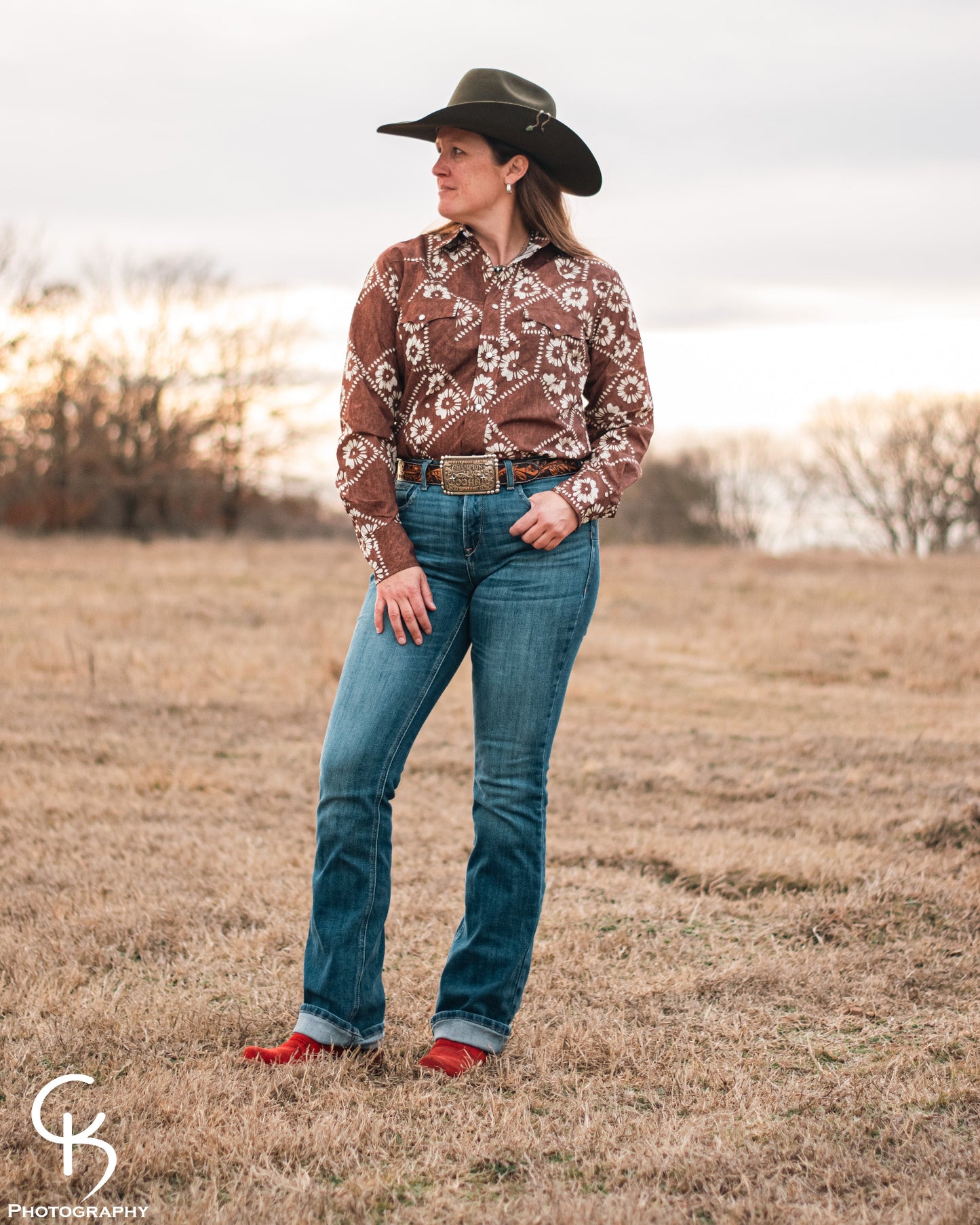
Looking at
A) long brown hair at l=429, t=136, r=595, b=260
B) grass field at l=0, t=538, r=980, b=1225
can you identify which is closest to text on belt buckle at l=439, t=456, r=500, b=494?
long brown hair at l=429, t=136, r=595, b=260

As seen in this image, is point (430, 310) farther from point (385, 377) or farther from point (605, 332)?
point (605, 332)

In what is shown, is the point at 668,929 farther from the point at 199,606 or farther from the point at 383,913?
the point at 199,606

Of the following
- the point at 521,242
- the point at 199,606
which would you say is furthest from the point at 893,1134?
the point at 199,606

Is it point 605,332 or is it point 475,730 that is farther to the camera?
point 605,332

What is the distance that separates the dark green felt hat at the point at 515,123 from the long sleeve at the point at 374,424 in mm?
334

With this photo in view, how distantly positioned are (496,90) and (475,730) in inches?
60.4

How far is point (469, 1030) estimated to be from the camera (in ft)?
9.13

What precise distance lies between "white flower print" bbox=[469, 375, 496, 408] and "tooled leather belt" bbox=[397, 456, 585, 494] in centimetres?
13

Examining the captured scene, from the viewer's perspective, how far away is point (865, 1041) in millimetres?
3064

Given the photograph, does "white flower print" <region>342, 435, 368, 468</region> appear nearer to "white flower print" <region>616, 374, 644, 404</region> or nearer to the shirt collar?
the shirt collar

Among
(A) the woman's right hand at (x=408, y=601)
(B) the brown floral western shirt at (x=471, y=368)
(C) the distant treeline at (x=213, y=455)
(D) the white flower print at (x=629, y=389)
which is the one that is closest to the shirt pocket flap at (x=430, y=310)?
(B) the brown floral western shirt at (x=471, y=368)

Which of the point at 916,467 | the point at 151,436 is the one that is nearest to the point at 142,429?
the point at 151,436

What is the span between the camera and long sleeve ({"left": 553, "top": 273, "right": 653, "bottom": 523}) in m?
2.72

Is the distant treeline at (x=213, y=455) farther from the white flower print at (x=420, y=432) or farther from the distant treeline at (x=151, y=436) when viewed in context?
the white flower print at (x=420, y=432)
